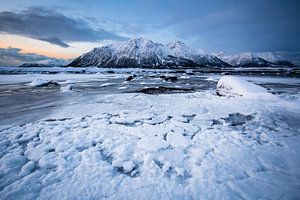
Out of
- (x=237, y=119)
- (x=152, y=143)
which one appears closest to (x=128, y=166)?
(x=152, y=143)

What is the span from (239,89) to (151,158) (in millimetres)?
7962

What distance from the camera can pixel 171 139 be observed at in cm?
396

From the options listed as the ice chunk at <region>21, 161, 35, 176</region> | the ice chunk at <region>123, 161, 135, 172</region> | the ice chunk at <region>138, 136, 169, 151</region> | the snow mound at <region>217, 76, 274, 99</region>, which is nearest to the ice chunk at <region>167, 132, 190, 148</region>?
the ice chunk at <region>138, 136, 169, 151</region>

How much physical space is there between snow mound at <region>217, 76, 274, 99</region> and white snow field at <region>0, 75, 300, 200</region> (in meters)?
3.48

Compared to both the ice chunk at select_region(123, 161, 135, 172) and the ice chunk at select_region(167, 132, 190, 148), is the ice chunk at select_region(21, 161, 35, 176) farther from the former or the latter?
the ice chunk at select_region(167, 132, 190, 148)

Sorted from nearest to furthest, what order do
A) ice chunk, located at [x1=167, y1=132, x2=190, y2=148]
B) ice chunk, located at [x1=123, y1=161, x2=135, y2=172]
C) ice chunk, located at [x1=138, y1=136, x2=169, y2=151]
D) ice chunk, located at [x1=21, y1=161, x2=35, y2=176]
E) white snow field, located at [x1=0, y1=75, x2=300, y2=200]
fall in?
1. white snow field, located at [x1=0, y1=75, x2=300, y2=200]
2. ice chunk, located at [x1=21, y1=161, x2=35, y2=176]
3. ice chunk, located at [x1=123, y1=161, x2=135, y2=172]
4. ice chunk, located at [x1=138, y1=136, x2=169, y2=151]
5. ice chunk, located at [x1=167, y1=132, x2=190, y2=148]

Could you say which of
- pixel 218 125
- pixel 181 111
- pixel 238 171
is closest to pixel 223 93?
pixel 181 111

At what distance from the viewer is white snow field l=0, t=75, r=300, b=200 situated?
7.86 ft

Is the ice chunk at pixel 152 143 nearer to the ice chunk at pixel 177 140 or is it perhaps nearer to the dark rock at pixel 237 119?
the ice chunk at pixel 177 140

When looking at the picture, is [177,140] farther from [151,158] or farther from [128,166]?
[128,166]

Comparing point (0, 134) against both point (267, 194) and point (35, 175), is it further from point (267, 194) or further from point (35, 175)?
point (267, 194)

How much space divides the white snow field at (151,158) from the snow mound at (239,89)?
3.48 meters

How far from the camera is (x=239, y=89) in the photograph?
9359mm

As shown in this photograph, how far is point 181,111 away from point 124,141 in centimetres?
306
